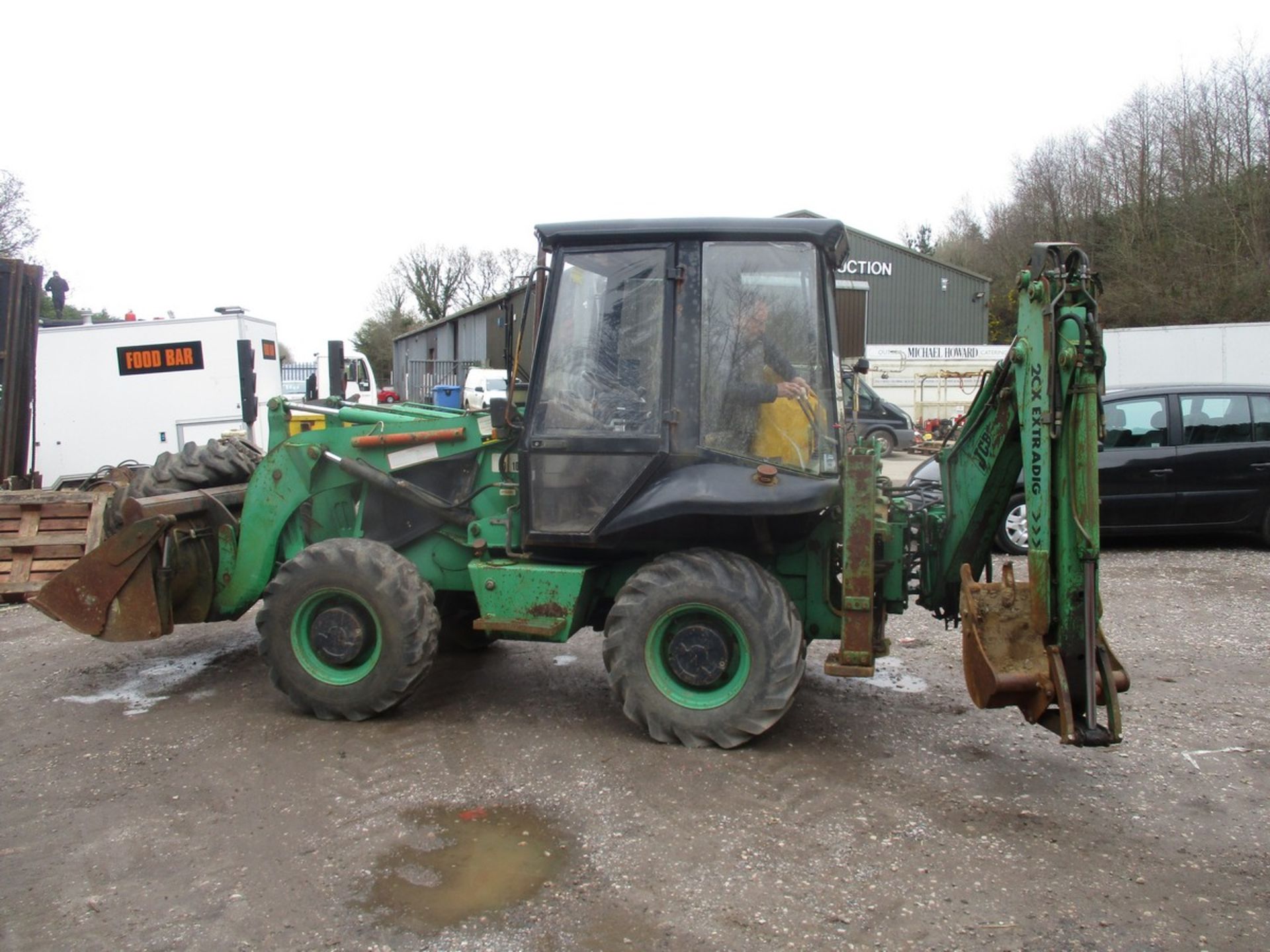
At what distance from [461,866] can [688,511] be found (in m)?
1.82

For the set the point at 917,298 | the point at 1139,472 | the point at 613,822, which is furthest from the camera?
the point at 917,298

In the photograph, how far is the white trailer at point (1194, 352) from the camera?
20422 millimetres

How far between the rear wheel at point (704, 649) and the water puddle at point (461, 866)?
0.90 meters

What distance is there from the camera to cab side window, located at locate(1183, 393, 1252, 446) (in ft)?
30.3

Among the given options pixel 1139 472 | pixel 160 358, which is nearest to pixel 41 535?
pixel 160 358

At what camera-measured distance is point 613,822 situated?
13.5 ft

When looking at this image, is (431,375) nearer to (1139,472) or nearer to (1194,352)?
(1194,352)

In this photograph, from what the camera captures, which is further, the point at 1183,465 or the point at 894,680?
the point at 1183,465

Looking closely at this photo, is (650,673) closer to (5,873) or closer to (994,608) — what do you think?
(994,608)

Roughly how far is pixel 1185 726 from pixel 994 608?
5.27 feet

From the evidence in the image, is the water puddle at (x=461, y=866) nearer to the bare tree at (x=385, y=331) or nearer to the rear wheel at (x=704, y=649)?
the rear wheel at (x=704, y=649)

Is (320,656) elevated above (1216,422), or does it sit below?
below

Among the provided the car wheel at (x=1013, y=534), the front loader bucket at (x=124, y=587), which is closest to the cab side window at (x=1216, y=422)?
the car wheel at (x=1013, y=534)

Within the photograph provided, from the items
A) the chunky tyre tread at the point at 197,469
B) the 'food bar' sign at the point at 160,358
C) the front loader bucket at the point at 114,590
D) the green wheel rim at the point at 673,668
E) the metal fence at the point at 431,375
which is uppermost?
the metal fence at the point at 431,375
